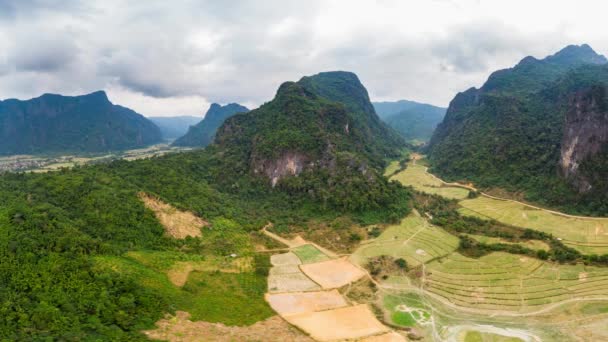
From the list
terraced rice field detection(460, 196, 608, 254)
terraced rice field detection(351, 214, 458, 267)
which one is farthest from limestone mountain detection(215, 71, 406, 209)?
terraced rice field detection(460, 196, 608, 254)

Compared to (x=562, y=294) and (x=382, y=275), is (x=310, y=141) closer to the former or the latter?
(x=382, y=275)

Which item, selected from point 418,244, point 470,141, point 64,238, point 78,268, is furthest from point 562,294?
point 470,141

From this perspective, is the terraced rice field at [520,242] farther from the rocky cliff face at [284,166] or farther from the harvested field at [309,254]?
the rocky cliff face at [284,166]

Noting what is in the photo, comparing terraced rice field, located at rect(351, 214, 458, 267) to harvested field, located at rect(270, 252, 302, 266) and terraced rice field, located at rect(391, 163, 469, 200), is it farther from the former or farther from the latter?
terraced rice field, located at rect(391, 163, 469, 200)

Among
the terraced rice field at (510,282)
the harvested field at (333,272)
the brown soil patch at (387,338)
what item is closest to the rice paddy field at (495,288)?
the terraced rice field at (510,282)

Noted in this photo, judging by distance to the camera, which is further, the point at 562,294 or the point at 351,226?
the point at 351,226

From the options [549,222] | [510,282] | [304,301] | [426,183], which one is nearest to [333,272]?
[304,301]
